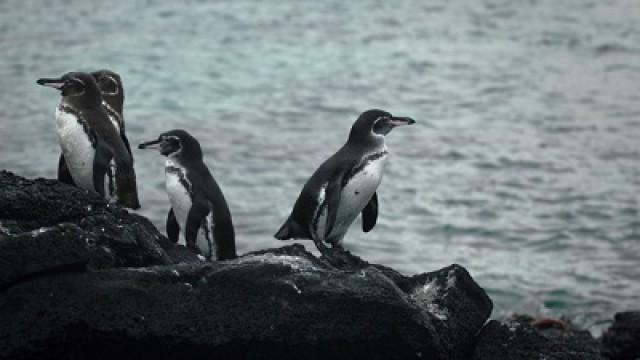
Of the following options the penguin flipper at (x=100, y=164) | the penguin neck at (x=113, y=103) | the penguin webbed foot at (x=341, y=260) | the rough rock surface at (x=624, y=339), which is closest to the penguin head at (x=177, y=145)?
the penguin flipper at (x=100, y=164)

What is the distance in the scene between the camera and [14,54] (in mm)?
26469

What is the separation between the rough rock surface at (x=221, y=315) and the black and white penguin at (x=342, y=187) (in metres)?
1.45

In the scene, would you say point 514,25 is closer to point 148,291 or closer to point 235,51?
point 235,51

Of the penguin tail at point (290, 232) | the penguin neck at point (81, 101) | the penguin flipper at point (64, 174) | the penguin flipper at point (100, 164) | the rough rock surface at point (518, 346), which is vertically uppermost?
the penguin neck at point (81, 101)

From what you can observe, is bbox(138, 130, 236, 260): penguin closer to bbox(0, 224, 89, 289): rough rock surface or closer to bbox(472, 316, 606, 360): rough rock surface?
bbox(0, 224, 89, 289): rough rock surface

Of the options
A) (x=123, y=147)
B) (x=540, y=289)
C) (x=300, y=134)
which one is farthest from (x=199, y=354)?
(x=300, y=134)

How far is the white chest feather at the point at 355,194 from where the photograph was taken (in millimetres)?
9062

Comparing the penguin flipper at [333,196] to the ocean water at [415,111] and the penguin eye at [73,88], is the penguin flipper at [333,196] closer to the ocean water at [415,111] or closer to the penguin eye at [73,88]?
the penguin eye at [73,88]

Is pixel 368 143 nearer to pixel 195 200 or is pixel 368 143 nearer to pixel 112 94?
pixel 195 200

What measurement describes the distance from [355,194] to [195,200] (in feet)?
3.43

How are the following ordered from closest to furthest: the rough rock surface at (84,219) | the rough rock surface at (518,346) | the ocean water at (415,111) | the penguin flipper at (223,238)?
the rough rock surface at (84,219), the rough rock surface at (518,346), the penguin flipper at (223,238), the ocean water at (415,111)

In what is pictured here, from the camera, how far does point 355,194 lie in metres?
9.10

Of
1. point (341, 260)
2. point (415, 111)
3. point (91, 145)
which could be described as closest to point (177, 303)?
point (341, 260)

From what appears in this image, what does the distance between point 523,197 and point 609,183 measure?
1.27 m
